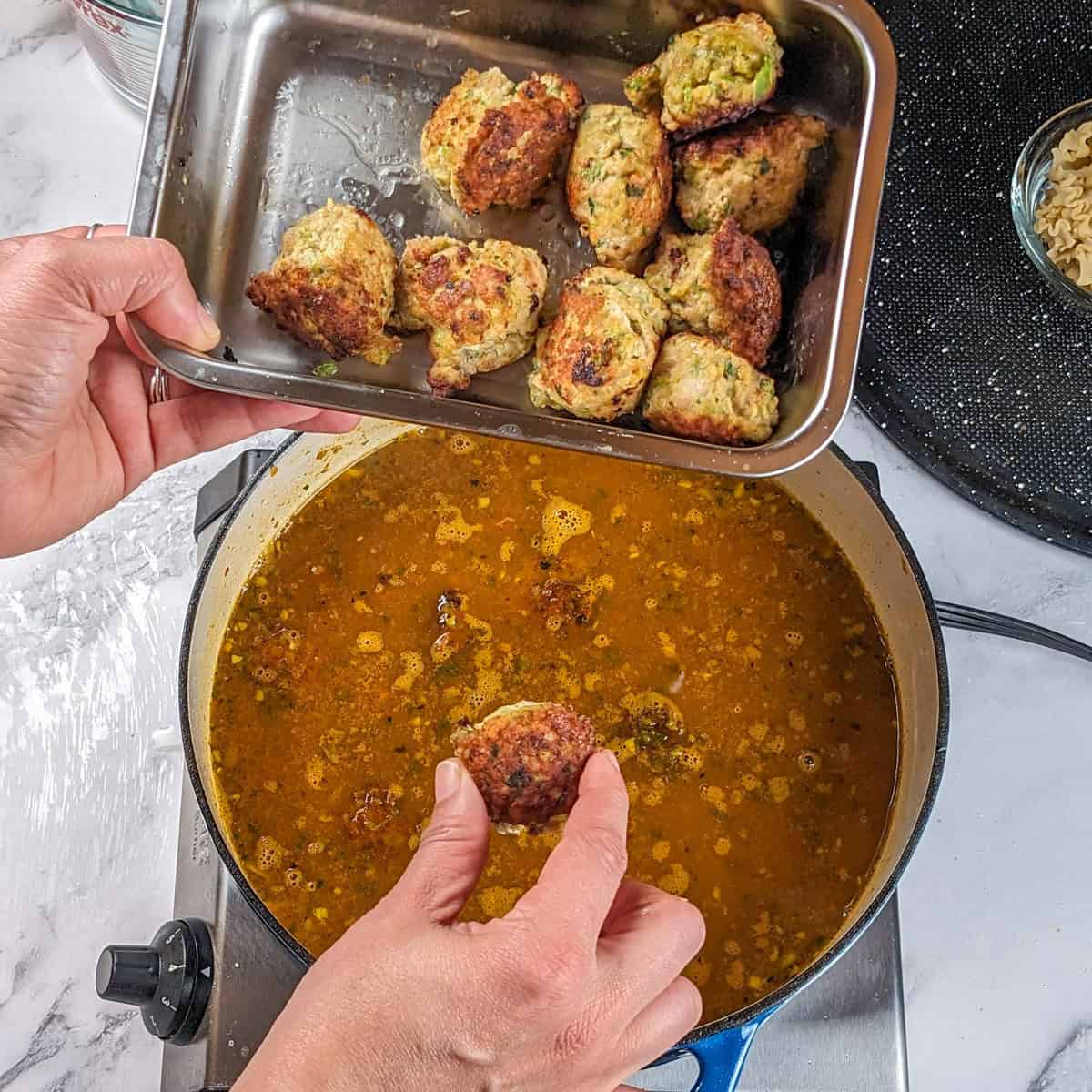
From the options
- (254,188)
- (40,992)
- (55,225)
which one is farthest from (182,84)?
(40,992)

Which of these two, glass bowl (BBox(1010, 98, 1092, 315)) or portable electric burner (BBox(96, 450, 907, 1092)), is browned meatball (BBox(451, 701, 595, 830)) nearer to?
portable electric burner (BBox(96, 450, 907, 1092))

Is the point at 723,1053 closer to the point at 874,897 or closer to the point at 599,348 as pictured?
the point at 874,897

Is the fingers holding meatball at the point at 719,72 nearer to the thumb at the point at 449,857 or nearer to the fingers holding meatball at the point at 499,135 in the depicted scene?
the fingers holding meatball at the point at 499,135

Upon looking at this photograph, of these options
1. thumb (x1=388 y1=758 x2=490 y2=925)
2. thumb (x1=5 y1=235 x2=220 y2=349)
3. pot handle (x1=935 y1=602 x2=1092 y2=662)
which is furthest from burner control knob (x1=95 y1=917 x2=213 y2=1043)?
pot handle (x1=935 y1=602 x2=1092 y2=662)

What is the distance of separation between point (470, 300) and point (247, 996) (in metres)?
0.88

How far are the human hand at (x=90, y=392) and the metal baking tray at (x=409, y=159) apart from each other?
0.06 m

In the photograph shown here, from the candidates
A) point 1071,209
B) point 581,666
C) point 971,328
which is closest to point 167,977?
point 581,666

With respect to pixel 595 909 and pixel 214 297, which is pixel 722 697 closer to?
pixel 595 909

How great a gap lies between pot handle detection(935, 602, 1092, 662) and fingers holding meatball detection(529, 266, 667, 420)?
588mm

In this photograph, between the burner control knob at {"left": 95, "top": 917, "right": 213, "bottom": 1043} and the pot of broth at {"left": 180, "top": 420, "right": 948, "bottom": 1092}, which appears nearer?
the burner control knob at {"left": 95, "top": 917, "right": 213, "bottom": 1043}

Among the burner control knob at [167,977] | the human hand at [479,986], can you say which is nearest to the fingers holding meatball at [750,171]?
the human hand at [479,986]

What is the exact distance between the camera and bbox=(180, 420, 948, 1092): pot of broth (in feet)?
4.73

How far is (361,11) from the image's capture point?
1.50m

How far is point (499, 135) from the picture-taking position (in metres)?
1.38
